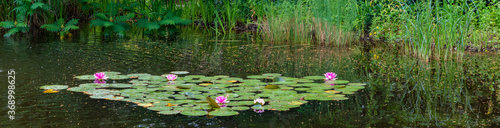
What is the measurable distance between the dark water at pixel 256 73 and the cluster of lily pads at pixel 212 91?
0.34ft

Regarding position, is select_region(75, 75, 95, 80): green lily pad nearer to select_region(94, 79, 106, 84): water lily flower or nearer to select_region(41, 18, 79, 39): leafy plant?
select_region(94, 79, 106, 84): water lily flower

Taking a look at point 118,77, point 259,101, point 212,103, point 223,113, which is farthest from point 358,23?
point 223,113

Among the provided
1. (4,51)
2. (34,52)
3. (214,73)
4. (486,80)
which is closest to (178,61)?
(214,73)

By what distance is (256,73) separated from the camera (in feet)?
15.4

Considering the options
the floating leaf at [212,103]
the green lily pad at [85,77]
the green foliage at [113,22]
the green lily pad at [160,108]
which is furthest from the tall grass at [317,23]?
the green lily pad at [160,108]

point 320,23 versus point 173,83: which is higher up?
point 320,23

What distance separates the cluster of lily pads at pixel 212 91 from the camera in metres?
3.09

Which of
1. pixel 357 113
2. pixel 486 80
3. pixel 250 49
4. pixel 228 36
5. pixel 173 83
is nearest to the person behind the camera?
pixel 357 113

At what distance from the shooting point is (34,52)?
5.96 m

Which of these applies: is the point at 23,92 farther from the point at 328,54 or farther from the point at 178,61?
the point at 328,54

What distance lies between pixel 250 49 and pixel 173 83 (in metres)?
3.07

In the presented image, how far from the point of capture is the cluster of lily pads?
3.09m

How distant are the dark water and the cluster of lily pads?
0.10m

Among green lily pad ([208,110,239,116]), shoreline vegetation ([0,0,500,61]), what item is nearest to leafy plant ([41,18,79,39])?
shoreline vegetation ([0,0,500,61])
